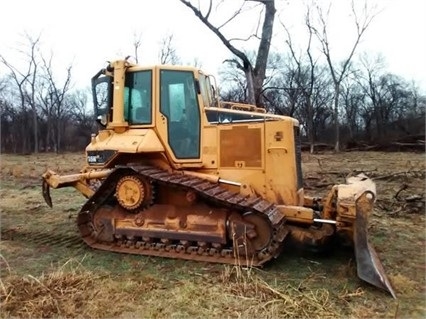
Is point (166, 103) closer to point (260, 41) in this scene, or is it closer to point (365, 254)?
point (365, 254)

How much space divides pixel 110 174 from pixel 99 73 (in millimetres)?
1844

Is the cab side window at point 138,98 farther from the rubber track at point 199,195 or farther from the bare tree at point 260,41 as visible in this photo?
the bare tree at point 260,41

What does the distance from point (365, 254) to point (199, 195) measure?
7.30 feet

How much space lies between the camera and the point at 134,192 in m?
6.00

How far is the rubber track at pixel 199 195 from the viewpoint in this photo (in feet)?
17.5

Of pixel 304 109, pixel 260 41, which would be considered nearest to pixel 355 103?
pixel 304 109

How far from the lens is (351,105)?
5209 centimetres

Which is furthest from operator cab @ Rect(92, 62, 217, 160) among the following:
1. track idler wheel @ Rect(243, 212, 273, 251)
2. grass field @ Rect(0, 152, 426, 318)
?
grass field @ Rect(0, 152, 426, 318)

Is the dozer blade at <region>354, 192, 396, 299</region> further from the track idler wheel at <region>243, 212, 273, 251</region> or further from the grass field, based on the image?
the track idler wheel at <region>243, 212, 273, 251</region>

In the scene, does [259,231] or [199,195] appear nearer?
[259,231]

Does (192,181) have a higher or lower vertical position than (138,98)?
lower

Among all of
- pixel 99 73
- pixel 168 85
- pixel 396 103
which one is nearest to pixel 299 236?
pixel 168 85

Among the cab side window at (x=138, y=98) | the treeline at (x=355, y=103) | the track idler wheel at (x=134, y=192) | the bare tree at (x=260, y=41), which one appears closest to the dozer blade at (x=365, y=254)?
the track idler wheel at (x=134, y=192)

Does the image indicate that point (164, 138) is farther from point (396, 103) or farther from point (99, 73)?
point (396, 103)
